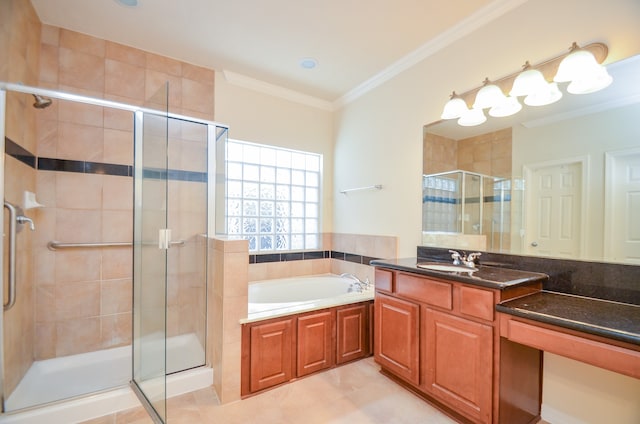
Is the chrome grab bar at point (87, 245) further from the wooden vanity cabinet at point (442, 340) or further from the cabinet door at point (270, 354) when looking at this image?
the wooden vanity cabinet at point (442, 340)

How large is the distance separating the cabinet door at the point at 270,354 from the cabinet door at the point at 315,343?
0.10 meters

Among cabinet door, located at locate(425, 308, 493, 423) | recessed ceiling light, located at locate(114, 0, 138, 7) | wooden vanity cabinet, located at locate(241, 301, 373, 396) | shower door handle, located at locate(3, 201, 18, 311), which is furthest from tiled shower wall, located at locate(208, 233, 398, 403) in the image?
recessed ceiling light, located at locate(114, 0, 138, 7)

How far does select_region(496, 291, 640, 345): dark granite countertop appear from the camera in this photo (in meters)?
1.06

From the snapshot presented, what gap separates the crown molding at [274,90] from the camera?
291cm

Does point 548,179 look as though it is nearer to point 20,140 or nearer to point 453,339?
point 453,339

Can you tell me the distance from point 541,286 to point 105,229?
3.23m

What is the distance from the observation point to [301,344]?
6.94 ft

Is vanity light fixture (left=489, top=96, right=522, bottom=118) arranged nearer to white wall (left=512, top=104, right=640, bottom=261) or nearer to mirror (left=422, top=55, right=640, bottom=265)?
mirror (left=422, top=55, right=640, bottom=265)

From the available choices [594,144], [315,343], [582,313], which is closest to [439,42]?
[594,144]

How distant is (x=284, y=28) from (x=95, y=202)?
2.10 m

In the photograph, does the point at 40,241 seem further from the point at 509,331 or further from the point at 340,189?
the point at 509,331

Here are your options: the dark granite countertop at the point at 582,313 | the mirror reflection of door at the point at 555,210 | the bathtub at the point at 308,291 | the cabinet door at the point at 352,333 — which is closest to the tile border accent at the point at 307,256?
the bathtub at the point at 308,291

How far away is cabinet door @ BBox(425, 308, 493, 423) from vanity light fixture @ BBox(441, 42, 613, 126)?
144cm

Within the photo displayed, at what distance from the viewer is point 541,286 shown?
1.66 meters
